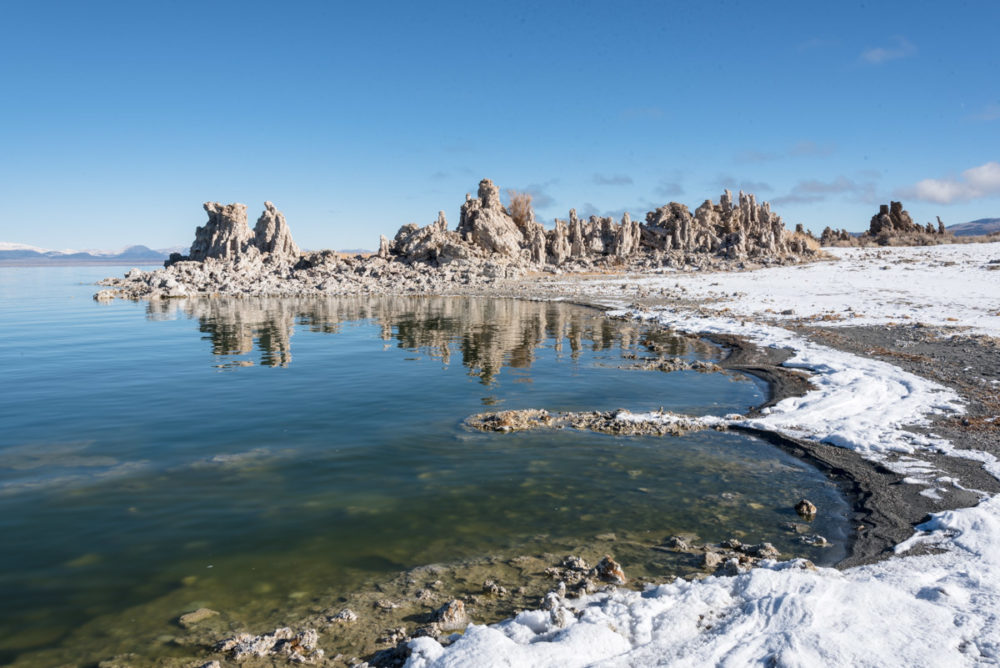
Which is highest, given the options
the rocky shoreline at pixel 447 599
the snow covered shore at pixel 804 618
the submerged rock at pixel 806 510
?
the snow covered shore at pixel 804 618

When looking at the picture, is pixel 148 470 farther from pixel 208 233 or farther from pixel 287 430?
pixel 208 233

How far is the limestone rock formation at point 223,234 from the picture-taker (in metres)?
73.7

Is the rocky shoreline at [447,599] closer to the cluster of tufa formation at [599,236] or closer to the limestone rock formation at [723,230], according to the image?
the cluster of tufa formation at [599,236]

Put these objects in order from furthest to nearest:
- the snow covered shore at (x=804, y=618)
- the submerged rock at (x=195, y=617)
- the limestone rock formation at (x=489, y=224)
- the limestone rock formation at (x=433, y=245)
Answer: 1. the limestone rock formation at (x=489, y=224)
2. the limestone rock formation at (x=433, y=245)
3. the submerged rock at (x=195, y=617)
4. the snow covered shore at (x=804, y=618)

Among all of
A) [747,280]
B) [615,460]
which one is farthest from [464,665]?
[747,280]

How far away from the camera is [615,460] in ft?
34.4

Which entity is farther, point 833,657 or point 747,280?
point 747,280

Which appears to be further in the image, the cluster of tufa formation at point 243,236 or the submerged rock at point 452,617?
the cluster of tufa formation at point 243,236

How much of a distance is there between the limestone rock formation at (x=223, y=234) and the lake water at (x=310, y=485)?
191ft

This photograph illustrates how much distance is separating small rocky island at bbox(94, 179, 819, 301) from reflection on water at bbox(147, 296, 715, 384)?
36.6ft

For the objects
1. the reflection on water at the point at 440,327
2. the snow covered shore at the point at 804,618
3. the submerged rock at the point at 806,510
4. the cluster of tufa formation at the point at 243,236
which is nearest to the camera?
the snow covered shore at the point at 804,618

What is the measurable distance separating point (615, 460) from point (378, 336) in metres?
19.4

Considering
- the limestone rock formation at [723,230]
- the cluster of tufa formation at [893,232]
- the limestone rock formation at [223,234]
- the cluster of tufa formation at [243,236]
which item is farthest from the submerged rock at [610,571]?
the cluster of tufa formation at [893,232]

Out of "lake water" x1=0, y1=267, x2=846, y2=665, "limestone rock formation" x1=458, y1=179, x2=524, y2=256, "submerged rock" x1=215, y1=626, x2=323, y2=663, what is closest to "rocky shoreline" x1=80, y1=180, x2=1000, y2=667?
"submerged rock" x1=215, y1=626, x2=323, y2=663
